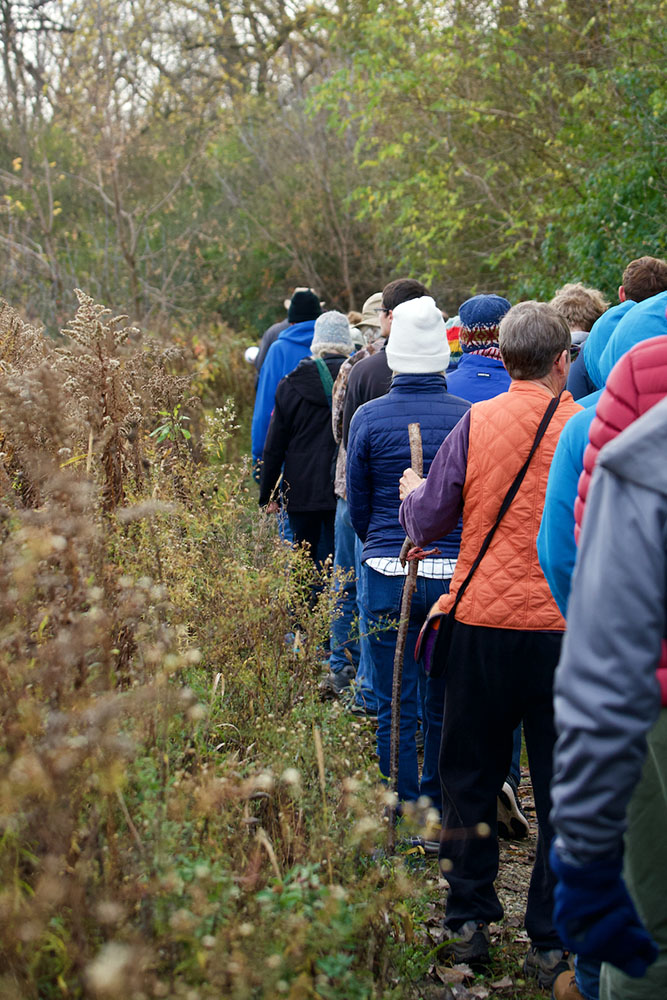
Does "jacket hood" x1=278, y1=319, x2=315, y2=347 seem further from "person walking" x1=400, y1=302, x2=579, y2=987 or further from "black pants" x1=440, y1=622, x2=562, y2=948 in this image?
"black pants" x1=440, y1=622, x2=562, y2=948

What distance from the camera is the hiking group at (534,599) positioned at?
5.71 ft

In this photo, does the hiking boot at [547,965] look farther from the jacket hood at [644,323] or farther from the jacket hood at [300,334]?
the jacket hood at [300,334]

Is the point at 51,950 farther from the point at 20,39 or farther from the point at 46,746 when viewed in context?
the point at 20,39

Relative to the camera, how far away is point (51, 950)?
2.21 m

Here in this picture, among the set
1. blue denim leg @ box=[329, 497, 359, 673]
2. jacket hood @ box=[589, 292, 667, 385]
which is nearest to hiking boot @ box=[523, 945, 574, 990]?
jacket hood @ box=[589, 292, 667, 385]

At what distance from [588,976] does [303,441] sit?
13.9 feet

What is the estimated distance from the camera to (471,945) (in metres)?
3.46

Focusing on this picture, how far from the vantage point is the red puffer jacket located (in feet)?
7.12

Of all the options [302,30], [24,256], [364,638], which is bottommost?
[364,638]

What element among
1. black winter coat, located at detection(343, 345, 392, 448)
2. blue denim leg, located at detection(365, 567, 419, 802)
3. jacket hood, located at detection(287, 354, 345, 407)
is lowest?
blue denim leg, located at detection(365, 567, 419, 802)

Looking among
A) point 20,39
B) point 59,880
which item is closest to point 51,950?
point 59,880

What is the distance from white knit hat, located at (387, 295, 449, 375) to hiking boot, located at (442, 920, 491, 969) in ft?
7.08

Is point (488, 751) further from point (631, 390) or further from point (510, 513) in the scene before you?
point (631, 390)

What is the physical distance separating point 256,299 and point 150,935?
15.7 meters
